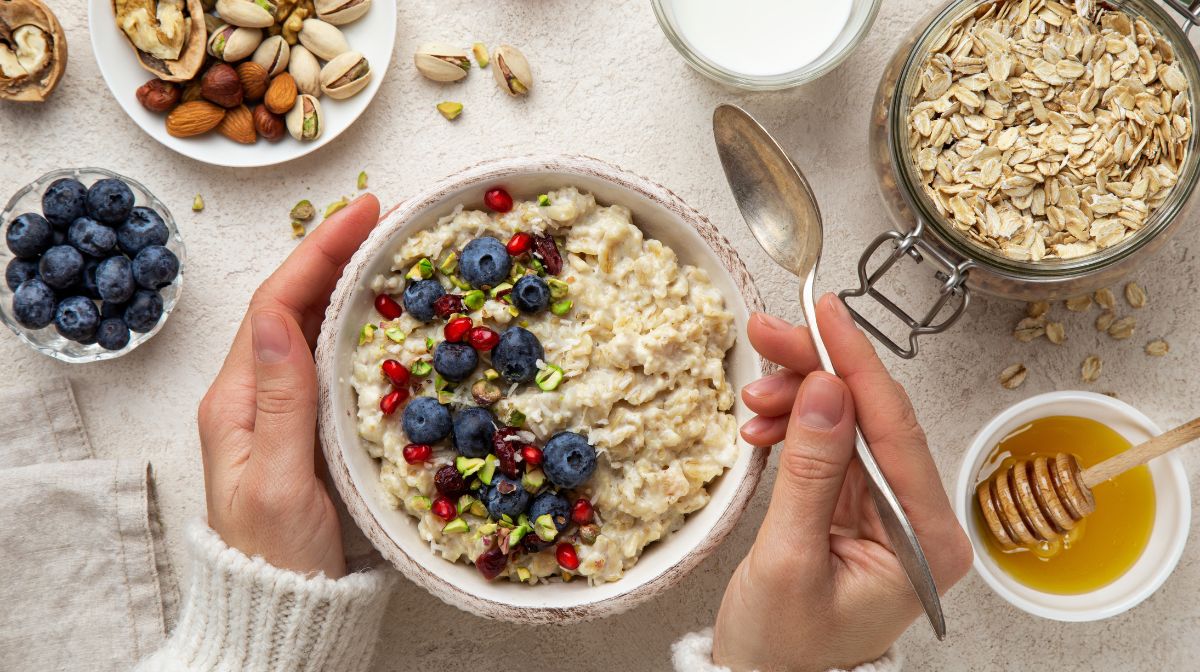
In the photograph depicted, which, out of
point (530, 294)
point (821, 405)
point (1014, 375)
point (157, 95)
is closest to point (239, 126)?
point (157, 95)

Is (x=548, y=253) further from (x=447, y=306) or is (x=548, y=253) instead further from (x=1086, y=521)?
(x=1086, y=521)

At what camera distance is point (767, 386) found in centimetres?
133

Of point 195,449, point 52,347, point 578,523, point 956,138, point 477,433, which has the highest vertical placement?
point 956,138

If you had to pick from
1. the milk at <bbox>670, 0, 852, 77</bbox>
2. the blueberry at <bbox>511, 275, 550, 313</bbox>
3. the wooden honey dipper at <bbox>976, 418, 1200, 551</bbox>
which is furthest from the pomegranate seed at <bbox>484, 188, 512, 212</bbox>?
the wooden honey dipper at <bbox>976, 418, 1200, 551</bbox>

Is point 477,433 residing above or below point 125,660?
above

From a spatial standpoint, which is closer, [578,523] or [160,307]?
[578,523]

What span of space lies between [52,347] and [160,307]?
0.65 ft

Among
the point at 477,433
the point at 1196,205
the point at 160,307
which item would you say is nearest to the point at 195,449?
the point at 160,307

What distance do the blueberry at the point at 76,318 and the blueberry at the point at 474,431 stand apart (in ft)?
2.28

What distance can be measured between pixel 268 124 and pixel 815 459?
106 centimetres

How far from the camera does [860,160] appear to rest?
1.66m

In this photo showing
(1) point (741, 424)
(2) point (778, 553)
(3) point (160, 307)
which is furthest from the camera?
(3) point (160, 307)

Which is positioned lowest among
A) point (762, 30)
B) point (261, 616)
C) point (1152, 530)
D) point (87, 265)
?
point (261, 616)

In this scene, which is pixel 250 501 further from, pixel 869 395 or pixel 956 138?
pixel 956 138
